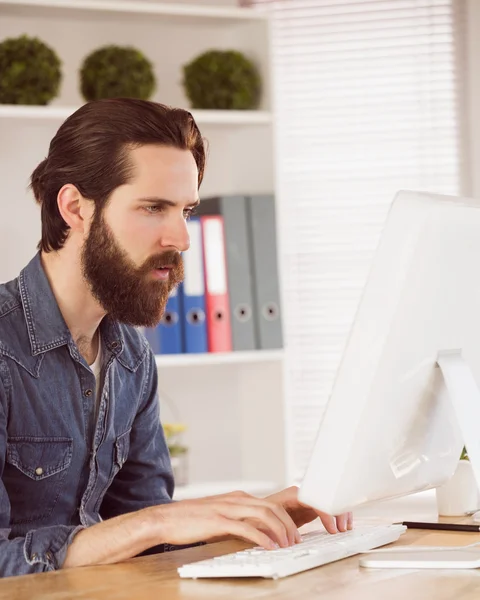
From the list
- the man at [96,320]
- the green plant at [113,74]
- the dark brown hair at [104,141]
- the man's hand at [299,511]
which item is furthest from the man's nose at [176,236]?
the green plant at [113,74]

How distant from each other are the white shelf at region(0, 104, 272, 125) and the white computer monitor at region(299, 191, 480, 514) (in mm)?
1629

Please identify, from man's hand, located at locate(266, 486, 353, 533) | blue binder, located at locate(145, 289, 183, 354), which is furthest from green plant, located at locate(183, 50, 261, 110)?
man's hand, located at locate(266, 486, 353, 533)

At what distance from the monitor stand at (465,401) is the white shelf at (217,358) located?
60.2 inches

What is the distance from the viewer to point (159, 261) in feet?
5.83

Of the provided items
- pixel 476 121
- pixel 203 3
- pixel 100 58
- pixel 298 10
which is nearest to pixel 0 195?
pixel 100 58

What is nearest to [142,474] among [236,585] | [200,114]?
[236,585]

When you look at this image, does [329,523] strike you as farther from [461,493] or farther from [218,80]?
[218,80]

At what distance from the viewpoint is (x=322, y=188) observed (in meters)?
3.25

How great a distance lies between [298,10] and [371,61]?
279 mm

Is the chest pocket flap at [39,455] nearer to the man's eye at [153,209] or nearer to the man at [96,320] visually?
the man at [96,320]

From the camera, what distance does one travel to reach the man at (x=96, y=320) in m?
1.64

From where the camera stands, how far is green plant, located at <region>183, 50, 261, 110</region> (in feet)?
9.18

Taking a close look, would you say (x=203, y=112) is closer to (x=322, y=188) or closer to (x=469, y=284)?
(x=322, y=188)

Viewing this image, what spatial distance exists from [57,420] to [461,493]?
66cm
